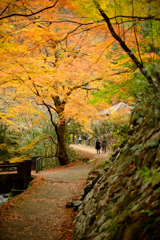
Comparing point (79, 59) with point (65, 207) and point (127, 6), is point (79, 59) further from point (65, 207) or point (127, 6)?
point (65, 207)

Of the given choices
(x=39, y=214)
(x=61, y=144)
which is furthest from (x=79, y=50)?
(x=39, y=214)

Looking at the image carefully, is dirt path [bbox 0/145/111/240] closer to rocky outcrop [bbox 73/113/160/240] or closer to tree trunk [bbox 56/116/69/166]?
rocky outcrop [bbox 73/113/160/240]

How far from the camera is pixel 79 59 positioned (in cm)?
923

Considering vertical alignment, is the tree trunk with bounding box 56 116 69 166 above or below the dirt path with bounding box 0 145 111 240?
above

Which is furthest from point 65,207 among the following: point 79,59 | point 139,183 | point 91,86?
point 91,86

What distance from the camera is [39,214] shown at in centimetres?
499

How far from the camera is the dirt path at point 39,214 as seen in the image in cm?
387

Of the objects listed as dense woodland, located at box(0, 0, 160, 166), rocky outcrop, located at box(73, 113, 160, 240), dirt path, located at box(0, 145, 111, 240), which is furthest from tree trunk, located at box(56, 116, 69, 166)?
rocky outcrop, located at box(73, 113, 160, 240)

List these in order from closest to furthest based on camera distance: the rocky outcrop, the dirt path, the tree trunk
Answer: the rocky outcrop
the dirt path
the tree trunk

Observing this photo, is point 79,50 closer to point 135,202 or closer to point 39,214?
point 39,214

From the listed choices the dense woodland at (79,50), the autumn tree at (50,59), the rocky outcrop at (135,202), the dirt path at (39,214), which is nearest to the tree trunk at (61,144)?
the dense woodland at (79,50)

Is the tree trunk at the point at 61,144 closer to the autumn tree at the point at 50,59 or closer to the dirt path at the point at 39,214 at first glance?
the autumn tree at the point at 50,59

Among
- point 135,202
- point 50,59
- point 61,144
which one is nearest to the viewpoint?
point 135,202

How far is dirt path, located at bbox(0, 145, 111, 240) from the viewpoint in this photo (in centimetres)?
387
